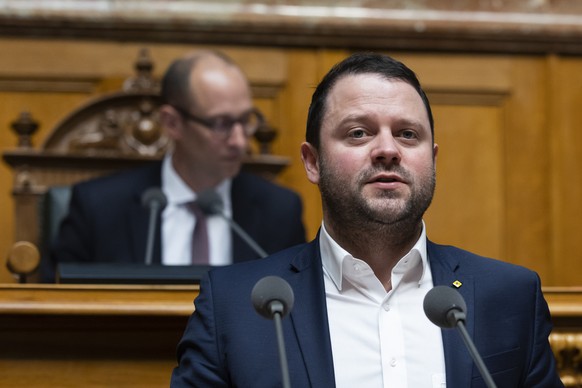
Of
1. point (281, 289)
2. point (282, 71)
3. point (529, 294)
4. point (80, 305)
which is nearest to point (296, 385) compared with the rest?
point (281, 289)

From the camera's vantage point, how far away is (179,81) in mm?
3391

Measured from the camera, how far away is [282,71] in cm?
379

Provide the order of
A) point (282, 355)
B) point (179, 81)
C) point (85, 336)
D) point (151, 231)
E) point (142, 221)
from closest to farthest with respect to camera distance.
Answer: point (282, 355) → point (85, 336) → point (151, 231) → point (142, 221) → point (179, 81)

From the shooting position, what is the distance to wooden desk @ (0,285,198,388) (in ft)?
6.71

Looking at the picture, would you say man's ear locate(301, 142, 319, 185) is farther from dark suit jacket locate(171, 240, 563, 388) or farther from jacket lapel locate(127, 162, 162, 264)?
jacket lapel locate(127, 162, 162, 264)

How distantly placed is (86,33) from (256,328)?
7.30ft

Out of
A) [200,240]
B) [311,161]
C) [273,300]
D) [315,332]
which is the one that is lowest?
[200,240]

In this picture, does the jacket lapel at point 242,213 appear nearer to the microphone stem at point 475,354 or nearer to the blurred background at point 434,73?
the blurred background at point 434,73

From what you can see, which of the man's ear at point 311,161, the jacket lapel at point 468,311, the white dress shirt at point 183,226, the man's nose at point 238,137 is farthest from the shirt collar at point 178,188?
the jacket lapel at point 468,311

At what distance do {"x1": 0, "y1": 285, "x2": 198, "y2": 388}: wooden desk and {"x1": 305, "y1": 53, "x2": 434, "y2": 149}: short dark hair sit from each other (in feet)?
1.44

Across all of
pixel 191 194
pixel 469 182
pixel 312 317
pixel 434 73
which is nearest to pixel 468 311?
pixel 312 317

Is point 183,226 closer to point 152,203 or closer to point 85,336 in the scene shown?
point 152,203

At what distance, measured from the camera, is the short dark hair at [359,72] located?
1815mm

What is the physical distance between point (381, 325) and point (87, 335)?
0.62m
